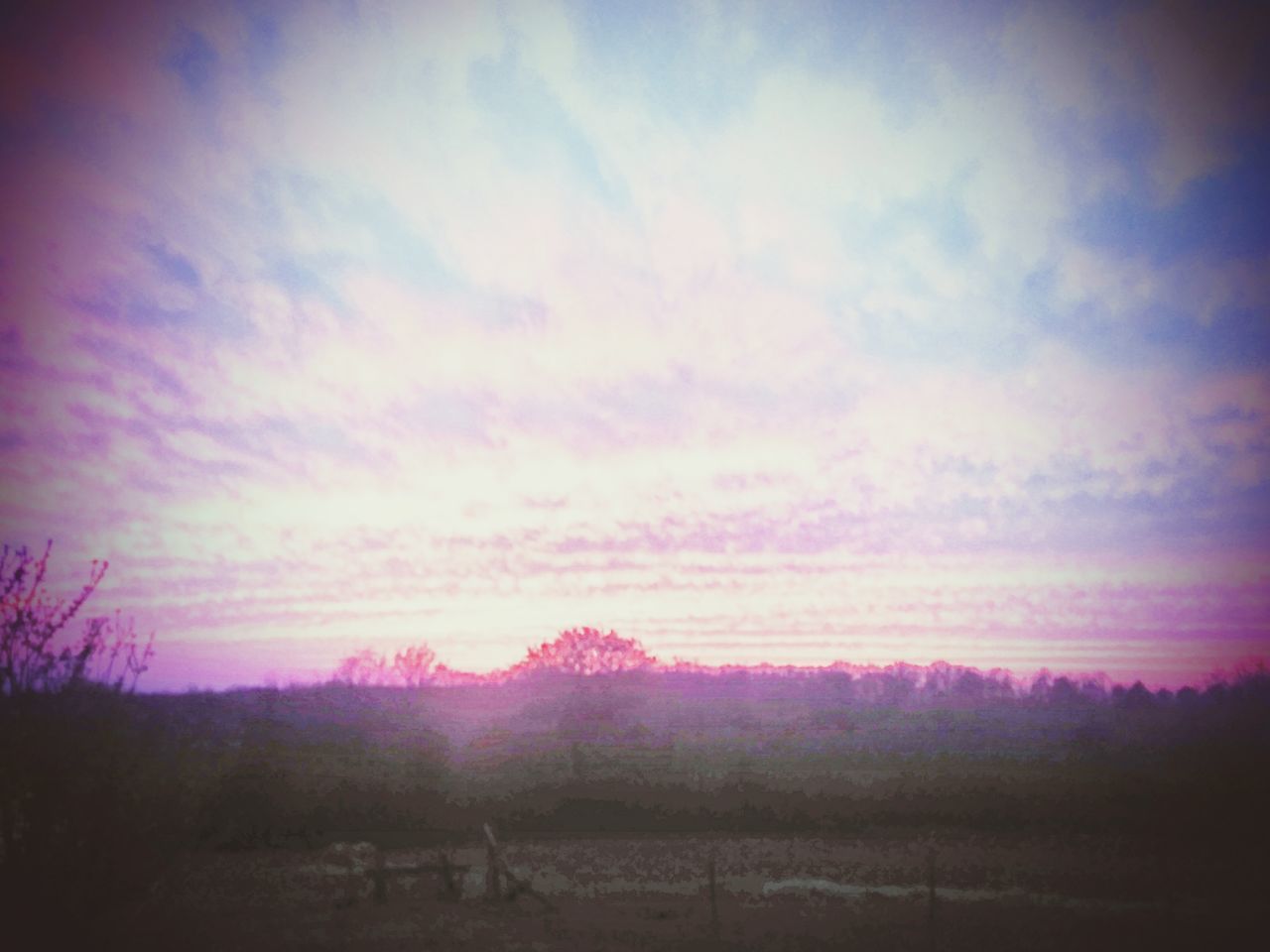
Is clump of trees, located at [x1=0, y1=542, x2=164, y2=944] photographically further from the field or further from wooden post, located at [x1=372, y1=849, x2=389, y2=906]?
wooden post, located at [x1=372, y1=849, x2=389, y2=906]

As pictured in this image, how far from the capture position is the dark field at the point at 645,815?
384 inches

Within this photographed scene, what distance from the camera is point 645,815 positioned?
34.1m

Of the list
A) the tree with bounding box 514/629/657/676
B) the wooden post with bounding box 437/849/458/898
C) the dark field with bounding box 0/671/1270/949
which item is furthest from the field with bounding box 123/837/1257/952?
the tree with bounding box 514/629/657/676

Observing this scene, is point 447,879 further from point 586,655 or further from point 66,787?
point 586,655

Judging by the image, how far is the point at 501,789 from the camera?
1362 inches

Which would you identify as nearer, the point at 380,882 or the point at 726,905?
the point at 380,882

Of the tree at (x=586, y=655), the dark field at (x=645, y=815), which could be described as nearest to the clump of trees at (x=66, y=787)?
the dark field at (x=645, y=815)

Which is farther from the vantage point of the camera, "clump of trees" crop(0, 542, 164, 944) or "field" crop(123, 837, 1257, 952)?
"field" crop(123, 837, 1257, 952)

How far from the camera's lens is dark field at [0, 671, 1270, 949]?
384 inches

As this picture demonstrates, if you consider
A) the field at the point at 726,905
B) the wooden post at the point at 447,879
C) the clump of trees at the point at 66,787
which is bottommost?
the field at the point at 726,905

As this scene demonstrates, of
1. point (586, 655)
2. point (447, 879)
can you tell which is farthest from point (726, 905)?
point (586, 655)

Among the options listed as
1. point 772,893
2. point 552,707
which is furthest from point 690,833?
point 772,893

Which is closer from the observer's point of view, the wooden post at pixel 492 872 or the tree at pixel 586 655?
the wooden post at pixel 492 872

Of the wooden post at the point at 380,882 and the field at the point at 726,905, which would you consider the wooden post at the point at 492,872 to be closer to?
the field at the point at 726,905
